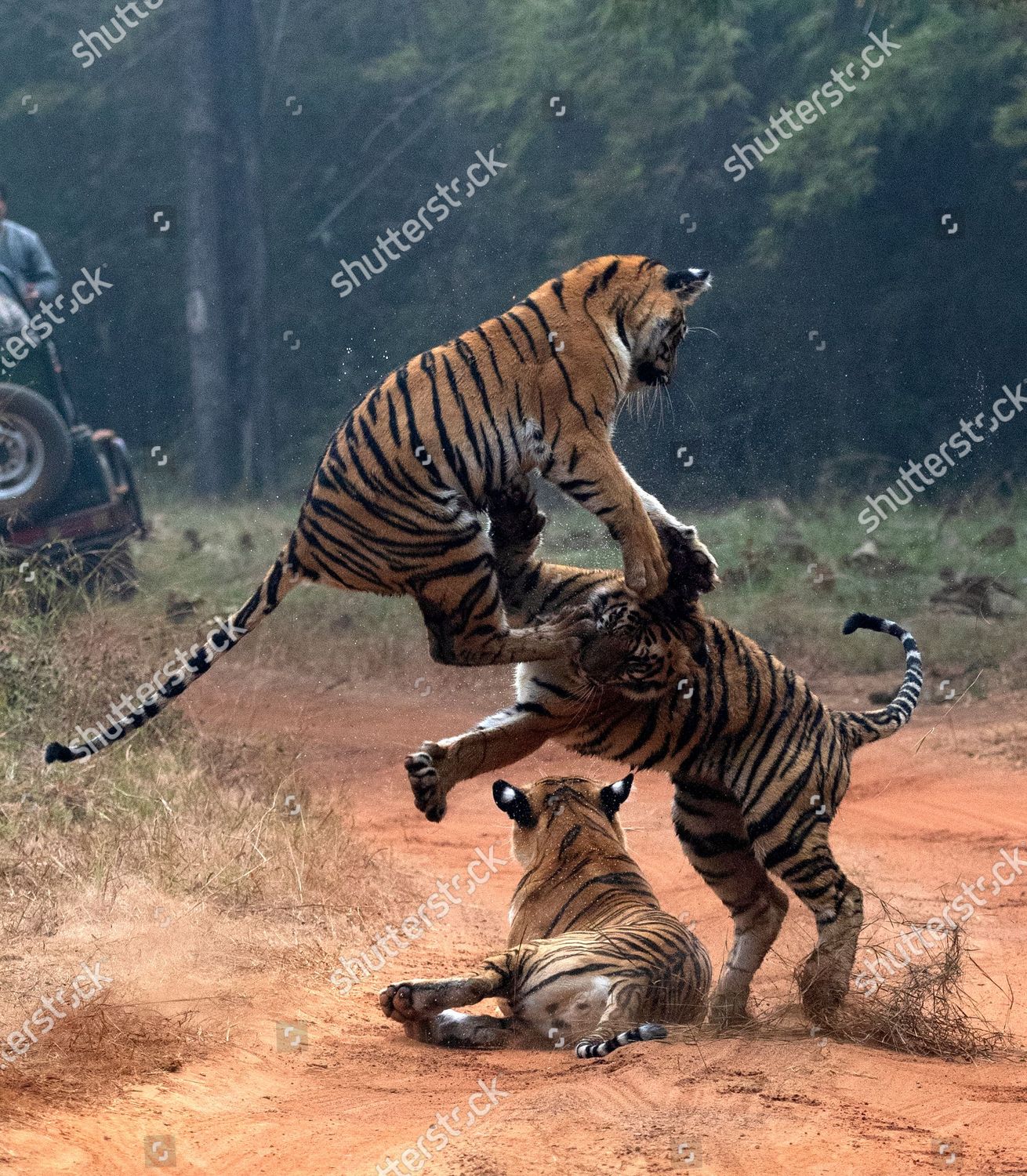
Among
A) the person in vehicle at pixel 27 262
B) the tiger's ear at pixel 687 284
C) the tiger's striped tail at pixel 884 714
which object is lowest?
the tiger's striped tail at pixel 884 714

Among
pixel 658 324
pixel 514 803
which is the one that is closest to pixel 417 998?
pixel 514 803

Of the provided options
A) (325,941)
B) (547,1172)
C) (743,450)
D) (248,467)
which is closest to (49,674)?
(325,941)

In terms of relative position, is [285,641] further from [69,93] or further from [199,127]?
[69,93]

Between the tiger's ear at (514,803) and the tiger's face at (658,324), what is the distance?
1492 millimetres

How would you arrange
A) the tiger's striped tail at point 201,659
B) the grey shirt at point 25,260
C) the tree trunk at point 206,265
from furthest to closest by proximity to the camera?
the tree trunk at point 206,265 → the grey shirt at point 25,260 → the tiger's striped tail at point 201,659

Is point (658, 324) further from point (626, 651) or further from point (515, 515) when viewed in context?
point (626, 651)

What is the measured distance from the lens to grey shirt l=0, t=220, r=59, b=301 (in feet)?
39.6

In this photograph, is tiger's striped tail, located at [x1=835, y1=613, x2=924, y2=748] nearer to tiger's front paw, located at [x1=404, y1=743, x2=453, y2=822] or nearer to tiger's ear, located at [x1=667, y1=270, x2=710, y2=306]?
tiger's ear, located at [x1=667, y1=270, x2=710, y2=306]

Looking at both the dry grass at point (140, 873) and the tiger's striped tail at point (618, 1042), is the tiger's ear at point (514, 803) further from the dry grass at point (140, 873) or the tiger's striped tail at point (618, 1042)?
the tiger's striped tail at point (618, 1042)

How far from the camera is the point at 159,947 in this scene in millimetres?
5328

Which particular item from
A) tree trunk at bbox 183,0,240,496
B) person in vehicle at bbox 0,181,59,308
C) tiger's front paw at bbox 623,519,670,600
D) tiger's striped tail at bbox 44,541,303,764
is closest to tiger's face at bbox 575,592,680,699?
tiger's front paw at bbox 623,519,670,600

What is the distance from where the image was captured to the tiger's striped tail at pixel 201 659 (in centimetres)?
475

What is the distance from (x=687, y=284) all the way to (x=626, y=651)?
130 centimetres

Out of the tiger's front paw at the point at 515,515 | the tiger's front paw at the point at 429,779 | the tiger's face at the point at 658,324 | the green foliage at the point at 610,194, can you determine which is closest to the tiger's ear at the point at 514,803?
the tiger's front paw at the point at 429,779
